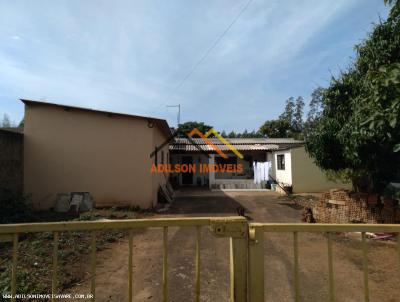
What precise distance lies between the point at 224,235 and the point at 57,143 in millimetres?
9658

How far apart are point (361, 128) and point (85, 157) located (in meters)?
8.76

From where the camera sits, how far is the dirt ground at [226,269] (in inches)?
137

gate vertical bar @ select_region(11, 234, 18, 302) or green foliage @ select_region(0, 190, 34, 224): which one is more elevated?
gate vertical bar @ select_region(11, 234, 18, 302)

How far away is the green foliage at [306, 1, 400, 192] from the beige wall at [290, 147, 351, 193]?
6203 mm

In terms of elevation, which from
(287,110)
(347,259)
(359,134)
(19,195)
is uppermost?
(287,110)

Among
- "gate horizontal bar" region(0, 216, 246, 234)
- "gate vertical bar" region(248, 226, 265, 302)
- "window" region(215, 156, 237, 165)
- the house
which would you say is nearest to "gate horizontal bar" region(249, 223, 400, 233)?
"gate vertical bar" region(248, 226, 265, 302)

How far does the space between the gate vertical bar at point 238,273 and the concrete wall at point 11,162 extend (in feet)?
30.0

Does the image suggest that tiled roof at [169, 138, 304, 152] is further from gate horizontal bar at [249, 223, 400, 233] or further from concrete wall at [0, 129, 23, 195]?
gate horizontal bar at [249, 223, 400, 233]

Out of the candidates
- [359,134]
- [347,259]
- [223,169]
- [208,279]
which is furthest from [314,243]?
[223,169]

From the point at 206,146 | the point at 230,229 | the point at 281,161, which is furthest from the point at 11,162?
the point at 281,161

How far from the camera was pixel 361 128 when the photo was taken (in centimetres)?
514

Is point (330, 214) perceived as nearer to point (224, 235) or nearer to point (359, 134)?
point (359, 134)

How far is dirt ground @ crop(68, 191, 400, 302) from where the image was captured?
348 cm

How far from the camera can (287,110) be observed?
135 ft
